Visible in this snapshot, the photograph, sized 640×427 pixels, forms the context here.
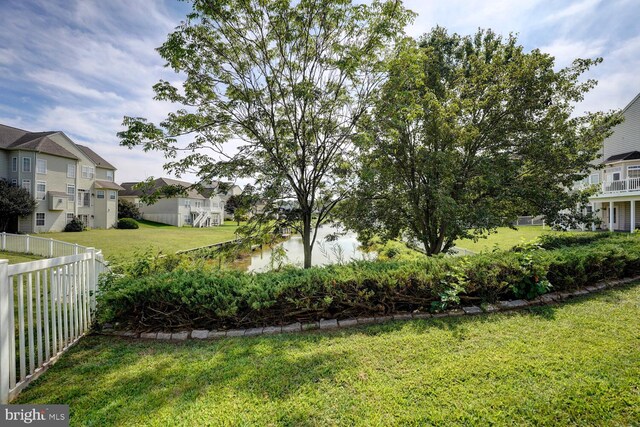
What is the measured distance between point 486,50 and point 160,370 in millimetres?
10585

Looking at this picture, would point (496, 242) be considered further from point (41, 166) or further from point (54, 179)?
point (41, 166)

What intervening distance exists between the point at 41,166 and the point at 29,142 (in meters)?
2.23

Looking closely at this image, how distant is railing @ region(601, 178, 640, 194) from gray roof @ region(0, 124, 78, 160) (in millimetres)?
42424

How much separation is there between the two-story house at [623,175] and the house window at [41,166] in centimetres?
4099

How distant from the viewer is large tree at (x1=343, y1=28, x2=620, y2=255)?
6922mm

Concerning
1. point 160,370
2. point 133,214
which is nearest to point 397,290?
point 160,370

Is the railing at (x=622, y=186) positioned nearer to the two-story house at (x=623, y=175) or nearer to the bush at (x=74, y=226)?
the two-story house at (x=623, y=175)

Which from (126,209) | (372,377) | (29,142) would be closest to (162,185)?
(372,377)

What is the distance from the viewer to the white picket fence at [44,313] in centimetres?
221

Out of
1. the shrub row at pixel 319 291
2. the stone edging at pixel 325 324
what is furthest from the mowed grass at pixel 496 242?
the stone edging at pixel 325 324

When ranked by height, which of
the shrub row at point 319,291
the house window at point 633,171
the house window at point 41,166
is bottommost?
the shrub row at point 319,291

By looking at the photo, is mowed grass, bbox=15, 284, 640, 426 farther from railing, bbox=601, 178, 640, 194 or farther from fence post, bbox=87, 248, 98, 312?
railing, bbox=601, 178, 640, 194

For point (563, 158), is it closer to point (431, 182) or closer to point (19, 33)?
point (431, 182)
